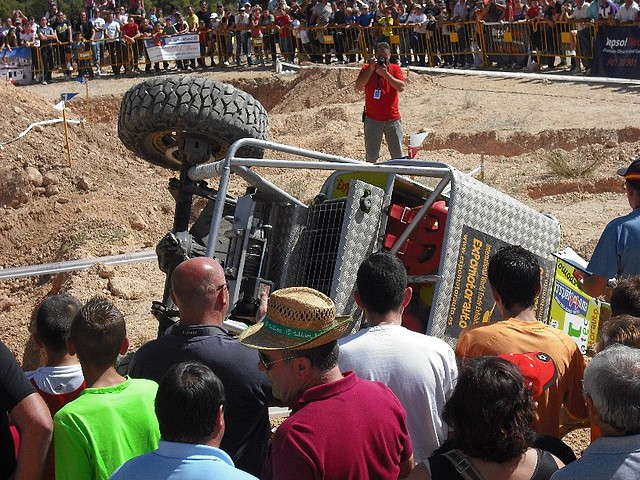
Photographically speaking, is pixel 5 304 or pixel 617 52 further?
pixel 617 52

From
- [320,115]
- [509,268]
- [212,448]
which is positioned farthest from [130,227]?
[212,448]

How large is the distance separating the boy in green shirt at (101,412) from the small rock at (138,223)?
1015 cm

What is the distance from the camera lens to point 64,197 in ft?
51.8

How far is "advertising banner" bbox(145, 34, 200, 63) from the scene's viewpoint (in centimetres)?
2986

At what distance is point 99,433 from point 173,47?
2692 cm

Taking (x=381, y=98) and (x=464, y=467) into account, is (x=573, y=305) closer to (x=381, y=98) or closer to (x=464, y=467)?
(x=464, y=467)

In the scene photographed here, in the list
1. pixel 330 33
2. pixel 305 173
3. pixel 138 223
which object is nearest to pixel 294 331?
pixel 138 223

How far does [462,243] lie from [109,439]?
331cm

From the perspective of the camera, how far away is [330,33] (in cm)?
2778

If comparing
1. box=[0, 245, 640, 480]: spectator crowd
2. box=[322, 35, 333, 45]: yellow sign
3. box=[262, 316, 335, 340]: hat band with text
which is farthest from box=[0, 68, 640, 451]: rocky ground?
box=[262, 316, 335, 340]: hat band with text

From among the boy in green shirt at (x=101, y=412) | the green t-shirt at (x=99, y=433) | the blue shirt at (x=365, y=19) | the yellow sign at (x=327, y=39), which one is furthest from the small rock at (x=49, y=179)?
the green t-shirt at (x=99, y=433)

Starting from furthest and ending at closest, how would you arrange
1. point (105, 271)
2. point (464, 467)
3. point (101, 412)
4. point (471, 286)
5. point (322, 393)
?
point (105, 271)
point (471, 286)
point (101, 412)
point (322, 393)
point (464, 467)

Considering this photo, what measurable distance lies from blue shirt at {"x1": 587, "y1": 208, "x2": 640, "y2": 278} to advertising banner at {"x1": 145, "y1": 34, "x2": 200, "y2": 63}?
24.7m

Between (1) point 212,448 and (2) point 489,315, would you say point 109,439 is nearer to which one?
(1) point 212,448
